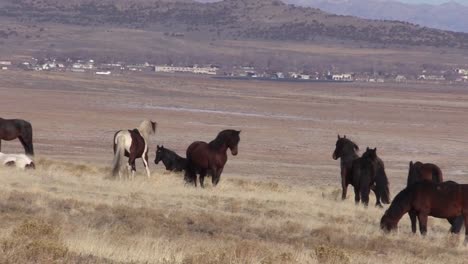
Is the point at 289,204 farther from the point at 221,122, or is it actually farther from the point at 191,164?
the point at 221,122

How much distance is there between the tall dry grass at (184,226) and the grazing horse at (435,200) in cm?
45

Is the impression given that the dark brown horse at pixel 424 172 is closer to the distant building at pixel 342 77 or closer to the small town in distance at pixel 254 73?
the small town in distance at pixel 254 73

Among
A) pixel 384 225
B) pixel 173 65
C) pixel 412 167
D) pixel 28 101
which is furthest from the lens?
pixel 173 65

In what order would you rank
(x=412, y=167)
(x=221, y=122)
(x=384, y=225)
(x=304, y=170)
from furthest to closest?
1. (x=221, y=122)
2. (x=304, y=170)
3. (x=412, y=167)
4. (x=384, y=225)

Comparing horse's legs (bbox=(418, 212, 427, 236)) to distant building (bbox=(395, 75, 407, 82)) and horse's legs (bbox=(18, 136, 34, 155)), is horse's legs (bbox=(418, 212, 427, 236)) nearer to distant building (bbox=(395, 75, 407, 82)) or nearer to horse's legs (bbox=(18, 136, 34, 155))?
horse's legs (bbox=(18, 136, 34, 155))

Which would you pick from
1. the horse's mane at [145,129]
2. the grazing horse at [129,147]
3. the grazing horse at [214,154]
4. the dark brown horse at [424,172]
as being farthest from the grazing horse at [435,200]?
the horse's mane at [145,129]

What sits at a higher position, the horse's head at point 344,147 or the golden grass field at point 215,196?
the horse's head at point 344,147

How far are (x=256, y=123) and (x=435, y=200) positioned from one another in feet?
111

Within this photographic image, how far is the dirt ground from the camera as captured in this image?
34.6 meters

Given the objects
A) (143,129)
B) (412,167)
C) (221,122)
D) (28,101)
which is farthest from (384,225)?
(28,101)

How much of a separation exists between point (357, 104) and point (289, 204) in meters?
53.2

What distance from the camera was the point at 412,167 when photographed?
1792 cm

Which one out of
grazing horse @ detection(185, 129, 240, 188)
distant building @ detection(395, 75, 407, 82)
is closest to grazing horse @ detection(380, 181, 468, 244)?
grazing horse @ detection(185, 129, 240, 188)

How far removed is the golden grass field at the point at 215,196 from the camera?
11727mm
